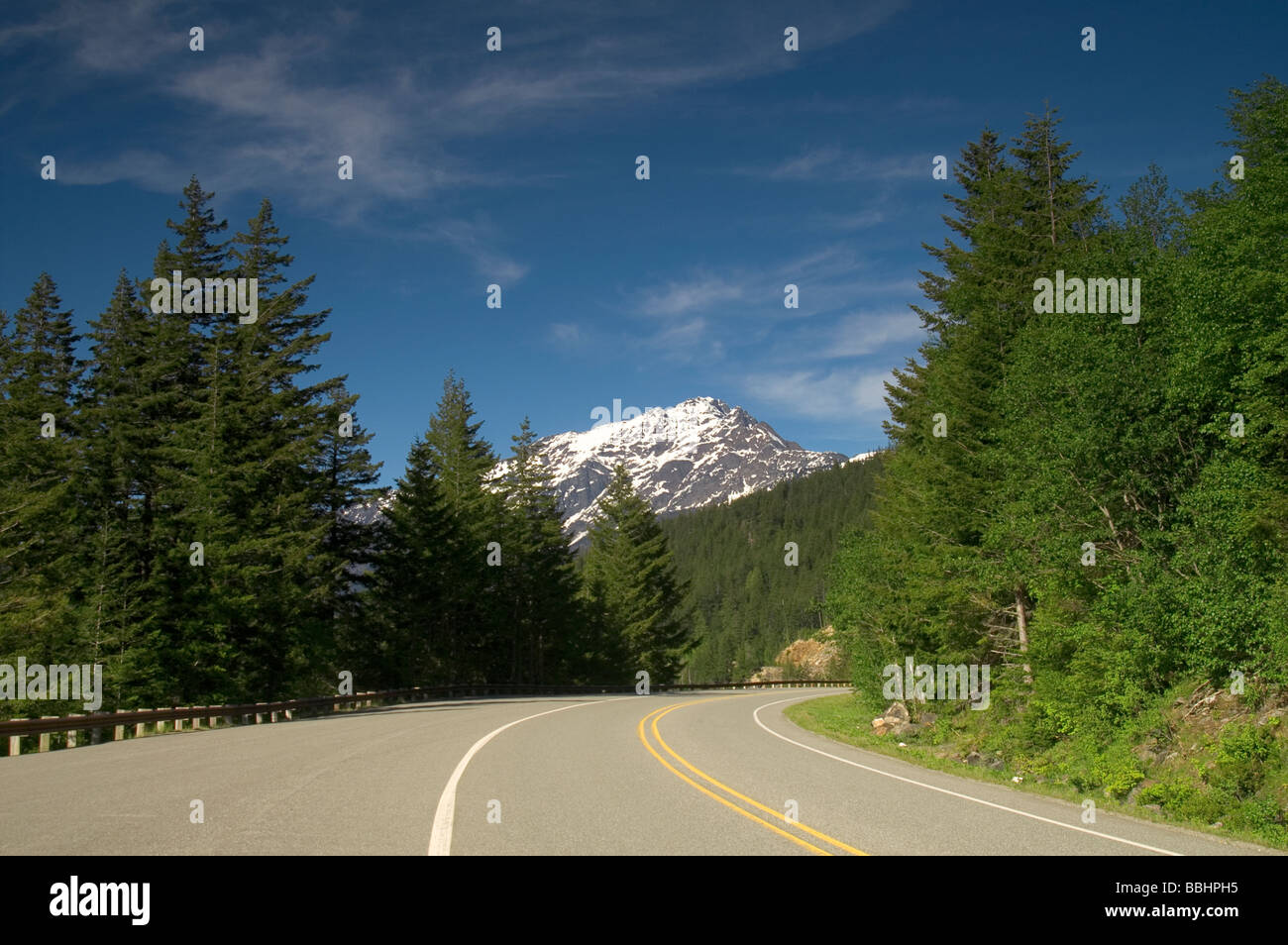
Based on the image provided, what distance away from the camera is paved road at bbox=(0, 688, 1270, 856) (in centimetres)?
766

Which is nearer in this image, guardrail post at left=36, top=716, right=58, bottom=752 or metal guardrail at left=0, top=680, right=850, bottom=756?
metal guardrail at left=0, top=680, right=850, bottom=756

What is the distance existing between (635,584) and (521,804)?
189 ft
